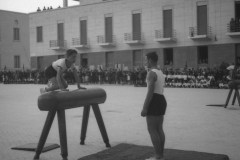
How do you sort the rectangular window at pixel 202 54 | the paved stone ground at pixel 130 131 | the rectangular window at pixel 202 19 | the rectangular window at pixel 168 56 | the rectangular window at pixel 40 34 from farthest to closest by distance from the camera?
the rectangular window at pixel 40 34 < the rectangular window at pixel 168 56 < the rectangular window at pixel 202 54 < the rectangular window at pixel 202 19 < the paved stone ground at pixel 130 131

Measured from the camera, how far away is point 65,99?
6.42 m

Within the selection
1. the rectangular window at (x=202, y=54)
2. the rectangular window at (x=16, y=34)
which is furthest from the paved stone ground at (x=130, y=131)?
the rectangular window at (x=16, y=34)

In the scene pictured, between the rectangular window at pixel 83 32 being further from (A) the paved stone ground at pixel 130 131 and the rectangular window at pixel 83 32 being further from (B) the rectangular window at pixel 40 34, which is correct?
(A) the paved stone ground at pixel 130 131

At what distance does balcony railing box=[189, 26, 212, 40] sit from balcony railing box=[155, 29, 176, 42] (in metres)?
1.74

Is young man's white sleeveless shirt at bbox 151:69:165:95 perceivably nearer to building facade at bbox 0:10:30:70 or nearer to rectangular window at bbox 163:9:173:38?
rectangular window at bbox 163:9:173:38

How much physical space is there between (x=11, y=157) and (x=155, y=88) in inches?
109

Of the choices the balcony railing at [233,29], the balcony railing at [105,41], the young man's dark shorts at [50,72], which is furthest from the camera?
the balcony railing at [105,41]

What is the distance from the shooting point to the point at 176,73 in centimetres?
2931

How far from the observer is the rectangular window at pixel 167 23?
35.0 metres

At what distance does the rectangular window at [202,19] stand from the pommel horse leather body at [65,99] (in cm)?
2730

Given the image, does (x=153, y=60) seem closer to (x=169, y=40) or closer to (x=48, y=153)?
(x=48, y=153)

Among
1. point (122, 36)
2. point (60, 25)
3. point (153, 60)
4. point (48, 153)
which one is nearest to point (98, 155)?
point (48, 153)

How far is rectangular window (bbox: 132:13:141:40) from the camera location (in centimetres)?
3694

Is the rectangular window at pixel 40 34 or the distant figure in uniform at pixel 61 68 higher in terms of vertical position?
the rectangular window at pixel 40 34
